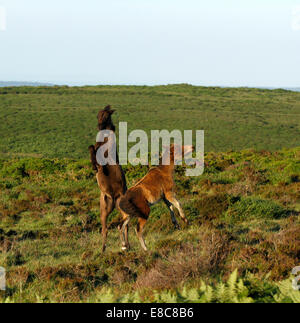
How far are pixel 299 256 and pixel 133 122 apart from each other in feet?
145

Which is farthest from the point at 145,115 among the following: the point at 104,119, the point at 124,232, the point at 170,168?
the point at 104,119

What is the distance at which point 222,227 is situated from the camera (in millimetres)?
9211

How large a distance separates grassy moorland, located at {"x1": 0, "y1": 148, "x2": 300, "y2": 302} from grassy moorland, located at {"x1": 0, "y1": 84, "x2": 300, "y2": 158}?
22361 mm

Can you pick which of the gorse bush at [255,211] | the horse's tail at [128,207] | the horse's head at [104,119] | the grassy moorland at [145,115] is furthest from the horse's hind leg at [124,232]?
the grassy moorland at [145,115]

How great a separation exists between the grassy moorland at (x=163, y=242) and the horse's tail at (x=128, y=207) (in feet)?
2.32

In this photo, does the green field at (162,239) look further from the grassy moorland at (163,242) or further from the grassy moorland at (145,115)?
the grassy moorland at (145,115)

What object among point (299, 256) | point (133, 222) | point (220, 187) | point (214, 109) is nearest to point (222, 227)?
point (133, 222)

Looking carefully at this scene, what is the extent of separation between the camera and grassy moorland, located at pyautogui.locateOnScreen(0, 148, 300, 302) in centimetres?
511

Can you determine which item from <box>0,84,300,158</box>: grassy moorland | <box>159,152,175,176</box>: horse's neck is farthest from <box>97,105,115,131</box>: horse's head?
<box>0,84,300,158</box>: grassy moorland

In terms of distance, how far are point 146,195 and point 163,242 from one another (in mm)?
1134

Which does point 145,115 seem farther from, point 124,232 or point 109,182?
point 109,182

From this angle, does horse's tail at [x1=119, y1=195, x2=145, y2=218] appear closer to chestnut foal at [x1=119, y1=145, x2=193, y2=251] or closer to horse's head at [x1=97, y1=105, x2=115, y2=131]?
chestnut foal at [x1=119, y1=145, x2=193, y2=251]

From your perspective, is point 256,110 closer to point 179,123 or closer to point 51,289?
point 179,123

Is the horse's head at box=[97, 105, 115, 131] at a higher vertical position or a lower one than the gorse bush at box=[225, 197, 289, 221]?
higher
